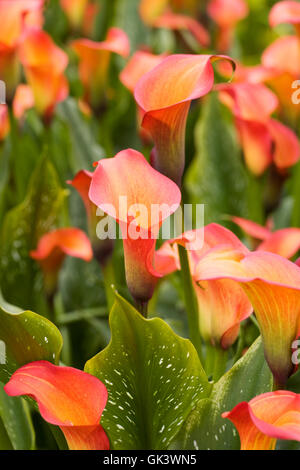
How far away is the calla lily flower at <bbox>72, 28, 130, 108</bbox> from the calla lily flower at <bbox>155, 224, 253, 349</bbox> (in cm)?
28

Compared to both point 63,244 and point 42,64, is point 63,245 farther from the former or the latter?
point 42,64

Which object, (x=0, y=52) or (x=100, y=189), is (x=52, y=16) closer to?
(x=0, y=52)

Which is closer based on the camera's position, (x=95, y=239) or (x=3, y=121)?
(x=95, y=239)

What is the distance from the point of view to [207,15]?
1.14 meters

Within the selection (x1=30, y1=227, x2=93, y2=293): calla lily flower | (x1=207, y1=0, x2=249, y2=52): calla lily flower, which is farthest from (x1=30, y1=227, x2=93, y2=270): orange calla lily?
(x1=207, y1=0, x2=249, y2=52): calla lily flower

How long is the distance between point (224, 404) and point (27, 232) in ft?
0.85

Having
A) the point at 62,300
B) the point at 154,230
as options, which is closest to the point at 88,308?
the point at 62,300

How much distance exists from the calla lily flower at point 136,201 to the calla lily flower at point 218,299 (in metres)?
0.03

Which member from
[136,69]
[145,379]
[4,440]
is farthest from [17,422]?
[136,69]

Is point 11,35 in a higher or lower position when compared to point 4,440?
higher

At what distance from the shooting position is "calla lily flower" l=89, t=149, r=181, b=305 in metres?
0.38

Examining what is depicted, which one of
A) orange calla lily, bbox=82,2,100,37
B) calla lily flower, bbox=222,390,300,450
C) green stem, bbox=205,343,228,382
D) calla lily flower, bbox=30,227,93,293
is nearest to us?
calla lily flower, bbox=222,390,300,450

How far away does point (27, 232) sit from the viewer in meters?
0.60
